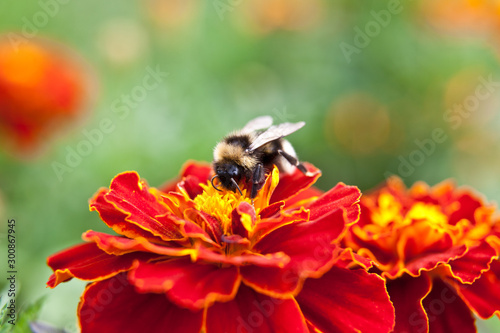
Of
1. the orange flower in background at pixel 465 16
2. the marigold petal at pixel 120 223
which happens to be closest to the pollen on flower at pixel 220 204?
the marigold petal at pixel 120 223

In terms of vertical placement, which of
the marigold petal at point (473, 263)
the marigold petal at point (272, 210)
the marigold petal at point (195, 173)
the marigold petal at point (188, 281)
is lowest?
the marigold petal at point (195, 173)

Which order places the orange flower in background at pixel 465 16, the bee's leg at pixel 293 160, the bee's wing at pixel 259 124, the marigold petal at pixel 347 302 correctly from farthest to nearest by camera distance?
the orange flower in background at pixel 465 16, the bee's wing at pixel 259 124, the bee's leg at pixel 293 160, the marigold petal at pixel 347 302

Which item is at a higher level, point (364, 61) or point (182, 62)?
point (364, 61)

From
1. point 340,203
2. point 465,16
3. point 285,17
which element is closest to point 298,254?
point 340,203

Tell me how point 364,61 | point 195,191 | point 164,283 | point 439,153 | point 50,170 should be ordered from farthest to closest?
1. point 364,61
2. point 439,153
3. point 50,170
4. point 195,191
5. point 164,283

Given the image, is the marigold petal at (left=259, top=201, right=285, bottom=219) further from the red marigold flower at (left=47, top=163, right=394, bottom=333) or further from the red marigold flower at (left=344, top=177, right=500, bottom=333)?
the red marigold flower at (left=344, top=177, right=500, bottom=333)

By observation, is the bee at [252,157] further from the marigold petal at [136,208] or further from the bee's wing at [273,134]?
the marigold petal at [136,208]

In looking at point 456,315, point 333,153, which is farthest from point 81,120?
point 456,315

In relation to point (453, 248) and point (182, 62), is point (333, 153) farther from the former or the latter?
point (453, 248)
